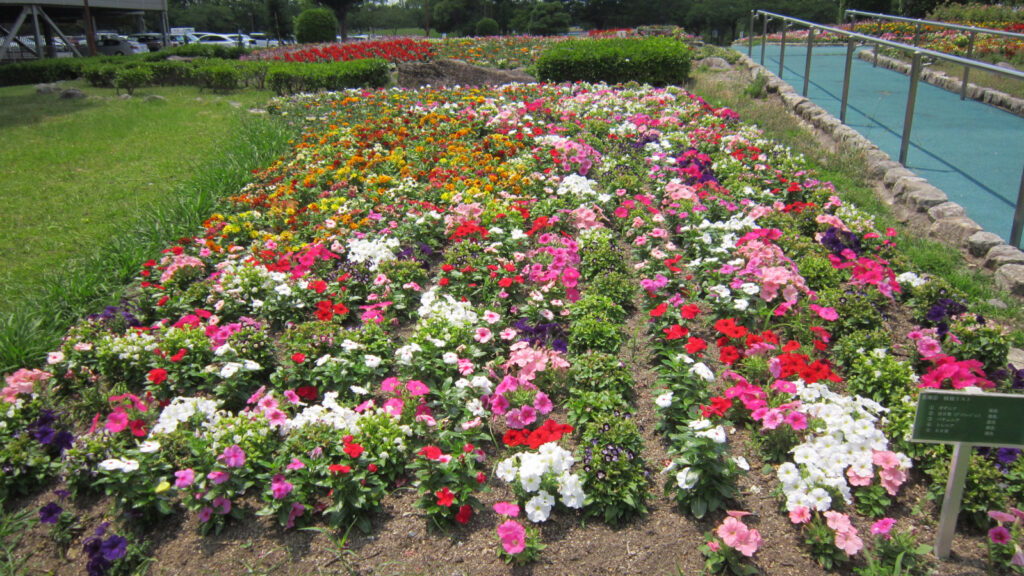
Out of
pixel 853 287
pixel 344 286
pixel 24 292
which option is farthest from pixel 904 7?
pixel 24 292

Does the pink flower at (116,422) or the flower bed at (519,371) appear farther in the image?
the pink flower at (116,422)

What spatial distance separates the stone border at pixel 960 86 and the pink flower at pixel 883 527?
7.79 metres

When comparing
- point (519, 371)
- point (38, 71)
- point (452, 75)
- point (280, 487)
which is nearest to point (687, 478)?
point (519, 371)

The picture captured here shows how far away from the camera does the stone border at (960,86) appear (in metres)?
7.82

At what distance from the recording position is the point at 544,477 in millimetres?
2605

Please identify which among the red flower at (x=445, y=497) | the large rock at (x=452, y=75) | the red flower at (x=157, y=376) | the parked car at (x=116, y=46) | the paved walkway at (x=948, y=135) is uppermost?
the parked car at (x=116, y=46)

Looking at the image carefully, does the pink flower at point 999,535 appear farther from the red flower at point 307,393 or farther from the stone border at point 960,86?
the stone border at point 960,86

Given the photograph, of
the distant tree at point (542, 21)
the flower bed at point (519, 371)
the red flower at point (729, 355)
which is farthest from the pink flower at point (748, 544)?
the distant tree at point (542, 21)

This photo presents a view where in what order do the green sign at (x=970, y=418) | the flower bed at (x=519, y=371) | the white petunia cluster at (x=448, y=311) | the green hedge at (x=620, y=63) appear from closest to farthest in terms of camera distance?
the green sign at (x=970, y=418), the flower bed at (x=519, y=371), the white petunia cluster at (x=448, y=311), the green hedge at (x=620, y=63)

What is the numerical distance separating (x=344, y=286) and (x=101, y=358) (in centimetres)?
149

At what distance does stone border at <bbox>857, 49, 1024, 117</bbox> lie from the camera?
7.82 m

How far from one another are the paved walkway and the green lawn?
7767 mm

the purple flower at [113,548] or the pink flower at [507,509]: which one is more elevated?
the pink flower at [507,509]

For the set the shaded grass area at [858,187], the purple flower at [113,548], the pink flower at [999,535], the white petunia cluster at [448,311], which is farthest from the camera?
the shaded grass area at [858,187]
